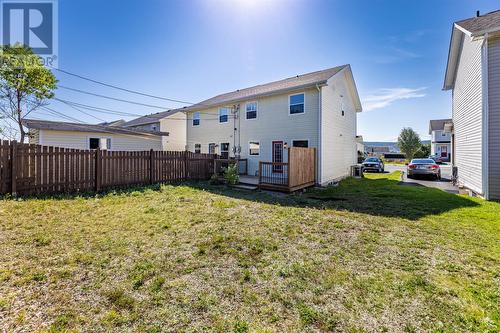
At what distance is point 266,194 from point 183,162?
4919 millimetres

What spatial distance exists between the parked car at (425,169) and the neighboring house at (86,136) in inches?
808

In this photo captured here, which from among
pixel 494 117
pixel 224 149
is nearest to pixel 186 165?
pixel 224 149

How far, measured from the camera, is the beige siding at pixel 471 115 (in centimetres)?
885

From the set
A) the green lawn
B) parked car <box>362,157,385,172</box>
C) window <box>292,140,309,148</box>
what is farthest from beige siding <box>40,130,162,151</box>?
parked car <box>362,157,385,172</box>

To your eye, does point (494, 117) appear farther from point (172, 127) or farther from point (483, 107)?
point (172, 127)

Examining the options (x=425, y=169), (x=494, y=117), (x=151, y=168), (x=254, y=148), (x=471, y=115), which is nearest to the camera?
(x=494, y=117)

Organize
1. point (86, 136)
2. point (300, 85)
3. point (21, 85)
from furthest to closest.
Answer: point (86, 136) < point (21, 85) < point (300, 85)

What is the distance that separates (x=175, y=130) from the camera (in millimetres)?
26828

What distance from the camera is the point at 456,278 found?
3.21 metres

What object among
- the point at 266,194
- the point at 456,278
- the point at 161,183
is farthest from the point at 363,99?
the point at 456,278

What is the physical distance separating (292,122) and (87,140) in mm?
15736

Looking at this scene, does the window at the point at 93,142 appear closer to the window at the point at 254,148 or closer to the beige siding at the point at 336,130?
the window at the point at 254,148

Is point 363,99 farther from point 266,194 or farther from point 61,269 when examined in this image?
point 61,269

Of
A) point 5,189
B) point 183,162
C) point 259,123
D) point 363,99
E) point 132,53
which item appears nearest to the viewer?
point 5,189
